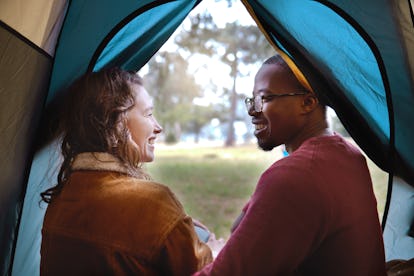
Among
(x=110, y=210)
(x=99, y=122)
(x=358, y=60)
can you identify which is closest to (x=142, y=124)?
(x=99, y=122)

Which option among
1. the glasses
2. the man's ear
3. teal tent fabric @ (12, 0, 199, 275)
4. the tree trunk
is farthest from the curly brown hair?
the tree trunk

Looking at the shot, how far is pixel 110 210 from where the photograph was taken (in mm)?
1138

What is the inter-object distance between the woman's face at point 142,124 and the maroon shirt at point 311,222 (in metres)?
0.45

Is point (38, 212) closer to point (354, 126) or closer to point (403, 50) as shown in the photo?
point (354, 126)

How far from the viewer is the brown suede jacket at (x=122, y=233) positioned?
112cm

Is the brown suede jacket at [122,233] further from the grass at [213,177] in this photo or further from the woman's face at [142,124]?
the grass at [213,177]

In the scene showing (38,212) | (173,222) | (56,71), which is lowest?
(38,212)

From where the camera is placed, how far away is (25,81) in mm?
1418

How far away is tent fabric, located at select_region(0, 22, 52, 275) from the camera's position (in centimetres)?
134

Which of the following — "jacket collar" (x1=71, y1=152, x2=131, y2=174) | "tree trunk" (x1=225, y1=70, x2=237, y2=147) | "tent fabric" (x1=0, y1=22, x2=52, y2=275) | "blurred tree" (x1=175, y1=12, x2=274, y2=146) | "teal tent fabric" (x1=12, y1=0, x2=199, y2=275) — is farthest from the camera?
"tree trunk" (x1=225, y1=70, x2=237, y2=147)

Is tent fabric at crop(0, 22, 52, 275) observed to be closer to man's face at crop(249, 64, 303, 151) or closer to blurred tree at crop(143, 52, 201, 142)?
man's face at crop(249, 64, 303, 151)

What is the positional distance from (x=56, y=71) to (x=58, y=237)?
705mm

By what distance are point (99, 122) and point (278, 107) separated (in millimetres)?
598

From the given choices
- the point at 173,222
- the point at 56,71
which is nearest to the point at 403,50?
the point at 173,222
